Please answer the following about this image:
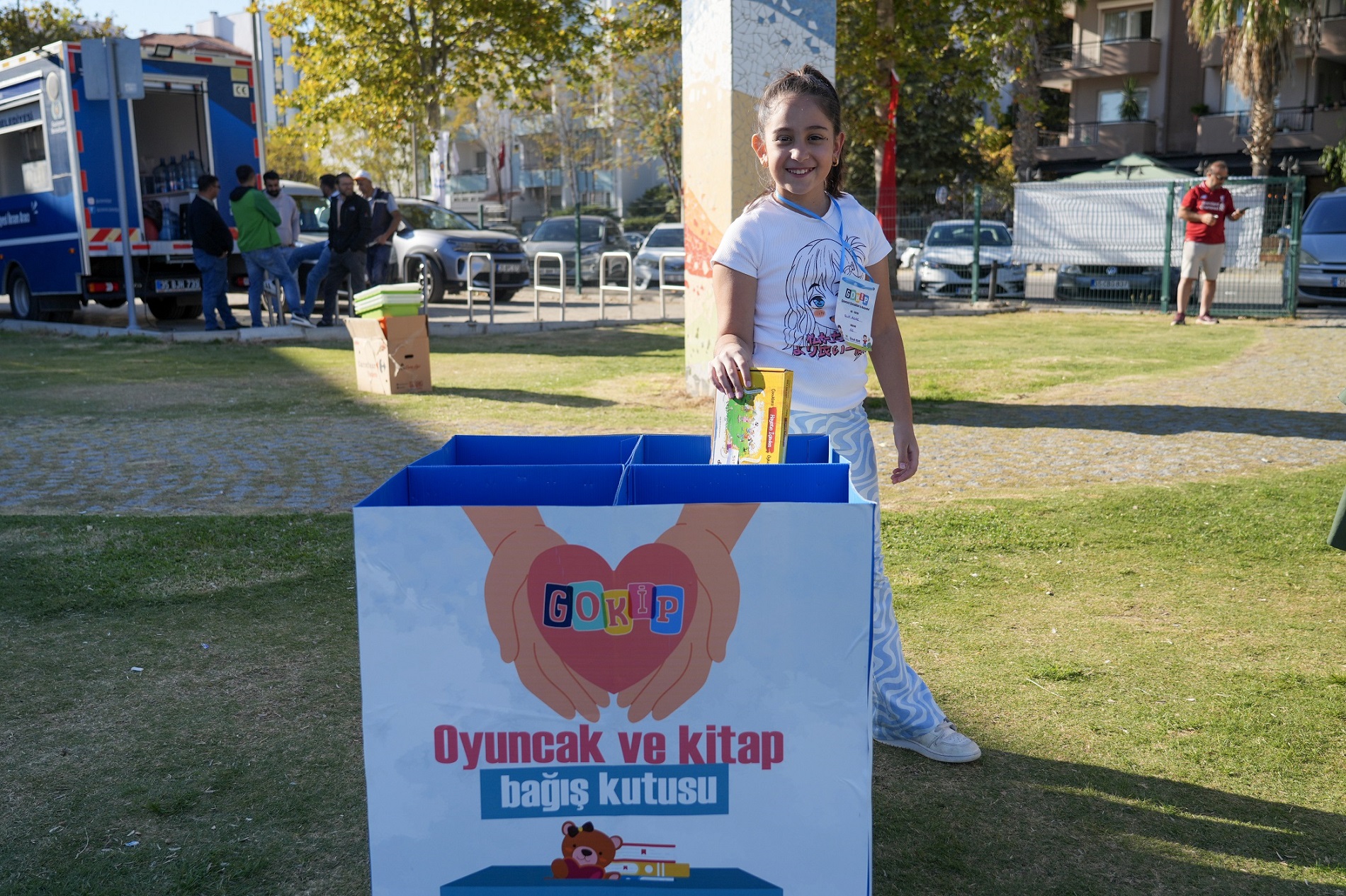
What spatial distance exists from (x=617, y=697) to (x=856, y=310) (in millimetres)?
1393

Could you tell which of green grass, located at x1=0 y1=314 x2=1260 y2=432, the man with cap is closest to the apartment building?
green grass, located at x1=0 y1=314 x2=1260 y2=432

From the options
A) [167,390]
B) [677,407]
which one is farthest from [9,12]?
[677,407]

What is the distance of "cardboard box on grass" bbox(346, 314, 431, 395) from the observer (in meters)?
10.2

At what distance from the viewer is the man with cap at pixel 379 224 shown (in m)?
15.1

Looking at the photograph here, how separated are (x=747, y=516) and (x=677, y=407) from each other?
751cm

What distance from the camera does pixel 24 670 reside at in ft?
13.2

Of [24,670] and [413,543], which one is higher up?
[413,543]

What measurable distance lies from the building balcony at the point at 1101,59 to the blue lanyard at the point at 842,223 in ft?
148

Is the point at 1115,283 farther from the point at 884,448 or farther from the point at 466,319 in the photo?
the point at 884,448

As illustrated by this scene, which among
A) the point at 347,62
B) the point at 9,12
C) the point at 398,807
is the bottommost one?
the point at 398,807

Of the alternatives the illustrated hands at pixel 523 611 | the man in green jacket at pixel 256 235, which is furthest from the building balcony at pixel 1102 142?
the illustrated hands at pixel 523 611

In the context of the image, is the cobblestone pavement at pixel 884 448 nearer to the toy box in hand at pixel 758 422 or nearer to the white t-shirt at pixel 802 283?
the white t-shirt at pixel 802 283

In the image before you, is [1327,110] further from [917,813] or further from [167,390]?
[917,813]

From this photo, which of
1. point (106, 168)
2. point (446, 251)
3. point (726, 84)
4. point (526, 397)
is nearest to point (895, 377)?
point (726, 84)
